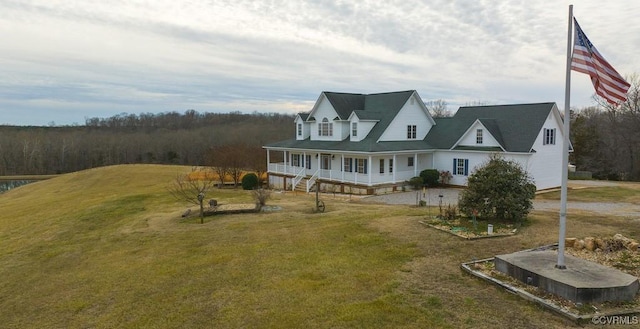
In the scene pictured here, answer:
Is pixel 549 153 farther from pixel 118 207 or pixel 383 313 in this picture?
pixel 118 207

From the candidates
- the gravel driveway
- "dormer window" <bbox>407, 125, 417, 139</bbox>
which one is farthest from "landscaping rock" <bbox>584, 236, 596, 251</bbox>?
"dormer window" <bbox>407, 125, 417, 139</bbox>

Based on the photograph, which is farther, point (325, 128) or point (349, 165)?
point (325, 128)

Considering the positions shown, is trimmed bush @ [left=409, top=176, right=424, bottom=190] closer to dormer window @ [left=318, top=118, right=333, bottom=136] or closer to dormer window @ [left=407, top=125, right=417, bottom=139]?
dormer window @ [left=407, top=125, right=417, bottom=139]

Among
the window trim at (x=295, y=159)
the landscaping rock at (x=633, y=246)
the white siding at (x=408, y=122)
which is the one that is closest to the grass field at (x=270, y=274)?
the landscaping rock at (x=633, y=246)

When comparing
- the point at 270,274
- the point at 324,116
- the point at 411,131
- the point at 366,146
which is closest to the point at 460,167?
the point at 411,131

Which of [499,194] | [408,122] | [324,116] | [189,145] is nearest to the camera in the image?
[499,194]

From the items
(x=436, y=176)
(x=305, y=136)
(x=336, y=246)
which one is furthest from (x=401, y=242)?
(x=305, y=136)

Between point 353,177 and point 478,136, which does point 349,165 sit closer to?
point 353,177
